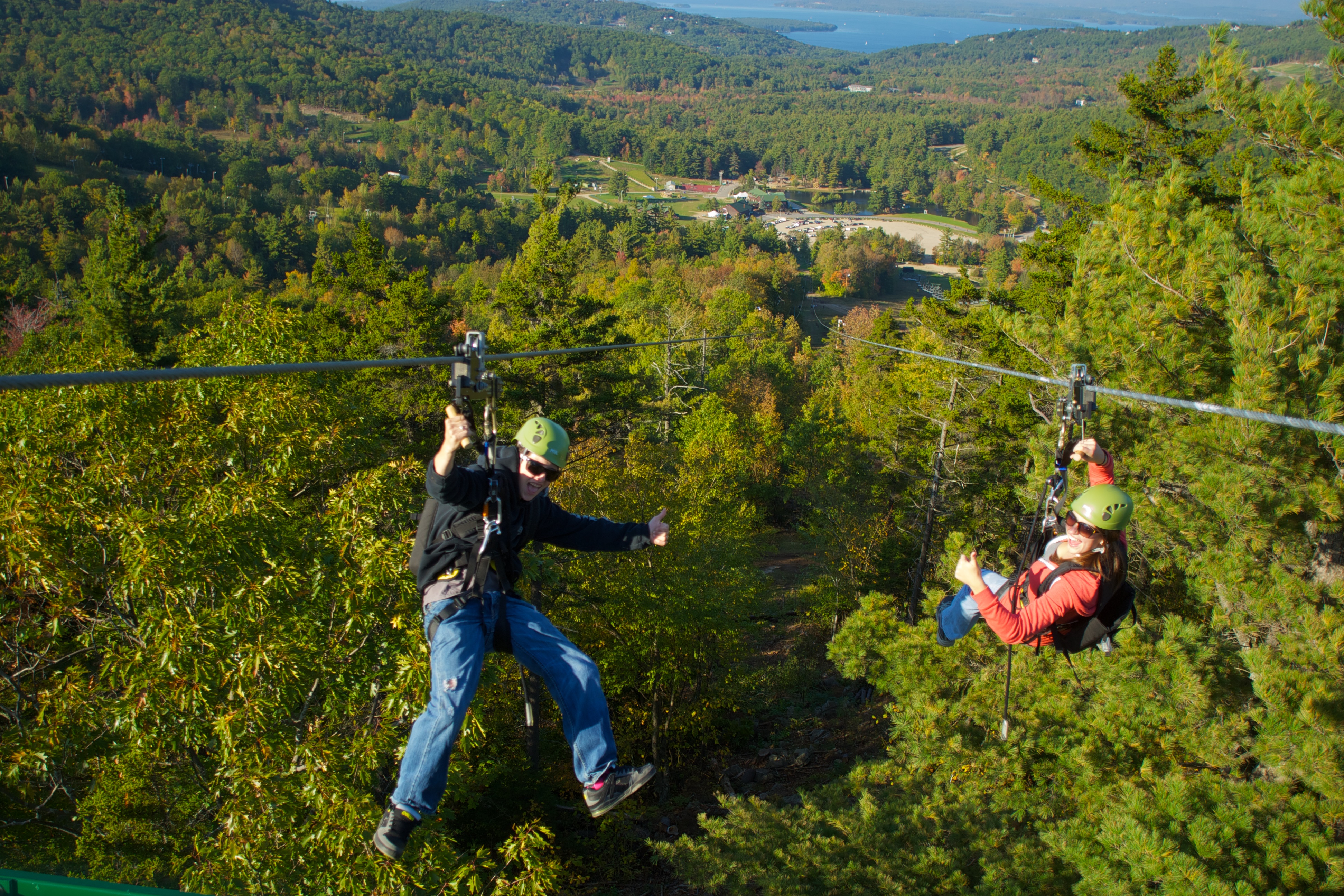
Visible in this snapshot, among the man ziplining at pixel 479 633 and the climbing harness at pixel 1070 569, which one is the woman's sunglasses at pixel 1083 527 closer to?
the climbing harness at pixel 1070 569

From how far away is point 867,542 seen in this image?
2588cm

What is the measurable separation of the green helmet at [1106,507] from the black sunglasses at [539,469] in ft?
9.56

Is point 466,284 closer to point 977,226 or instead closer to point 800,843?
point 800,843

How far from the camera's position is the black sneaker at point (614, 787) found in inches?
161

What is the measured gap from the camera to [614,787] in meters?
4.14

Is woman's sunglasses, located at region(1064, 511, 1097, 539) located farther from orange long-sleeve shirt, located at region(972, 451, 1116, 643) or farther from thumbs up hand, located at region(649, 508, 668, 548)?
thumbs up hand, located at region(649, 508, 668, 548)

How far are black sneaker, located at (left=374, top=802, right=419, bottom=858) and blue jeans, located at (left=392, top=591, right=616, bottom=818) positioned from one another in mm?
44

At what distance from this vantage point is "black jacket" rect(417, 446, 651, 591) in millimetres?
3965

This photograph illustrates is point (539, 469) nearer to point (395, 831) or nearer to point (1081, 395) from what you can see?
point (395, 831)

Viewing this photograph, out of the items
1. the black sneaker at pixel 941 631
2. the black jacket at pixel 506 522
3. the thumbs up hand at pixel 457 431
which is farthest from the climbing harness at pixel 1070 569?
the thumbs up hand at pixel 457 431

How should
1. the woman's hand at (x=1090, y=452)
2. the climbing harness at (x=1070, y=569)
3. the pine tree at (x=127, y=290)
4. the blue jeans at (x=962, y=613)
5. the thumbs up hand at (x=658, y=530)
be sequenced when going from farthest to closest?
the pine tree at (x=127, y=290), the blue jeans at (x=962, y=613), the woman's hand at (x=1090, y=452), the climbing harness at (x=1070, y=569), the thumbs up hand at (x=658, y=530)

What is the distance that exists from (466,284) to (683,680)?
6013cm

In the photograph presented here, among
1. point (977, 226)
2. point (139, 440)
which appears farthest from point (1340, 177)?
point (977, 226)

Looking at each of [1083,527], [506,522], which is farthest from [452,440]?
[1083,527]
